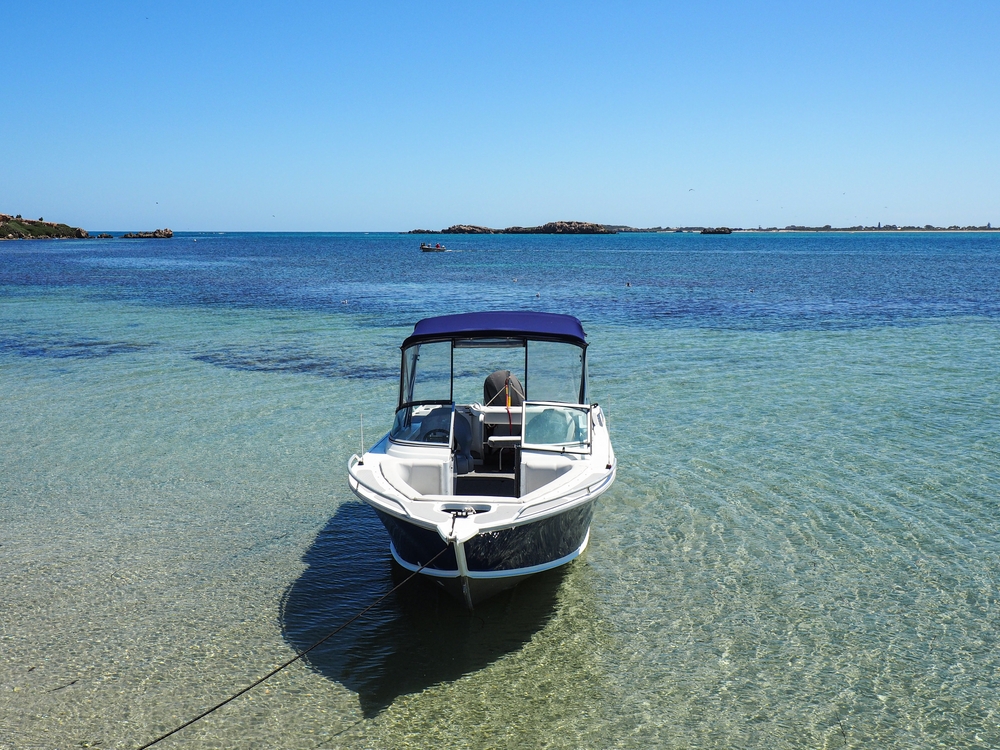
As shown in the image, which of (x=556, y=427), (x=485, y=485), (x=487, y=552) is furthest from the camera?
(x=556, y=427)

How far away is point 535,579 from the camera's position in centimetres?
810

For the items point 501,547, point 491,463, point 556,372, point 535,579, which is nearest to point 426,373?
point 491,463

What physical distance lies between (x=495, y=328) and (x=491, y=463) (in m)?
1.57

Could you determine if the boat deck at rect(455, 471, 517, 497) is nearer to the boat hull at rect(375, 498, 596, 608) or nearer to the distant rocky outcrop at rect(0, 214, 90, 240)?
the boat hull at rect(375, 498, 596, 608)

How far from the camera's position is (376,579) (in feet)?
26.8

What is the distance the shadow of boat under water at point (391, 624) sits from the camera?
6537 millimetres

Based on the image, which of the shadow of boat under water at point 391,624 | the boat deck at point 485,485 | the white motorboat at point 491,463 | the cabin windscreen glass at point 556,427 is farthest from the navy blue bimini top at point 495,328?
the shadow of boat under water at point 391,624

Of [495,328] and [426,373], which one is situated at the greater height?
[495,328]

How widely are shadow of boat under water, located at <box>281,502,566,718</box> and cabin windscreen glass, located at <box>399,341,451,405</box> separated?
1878 mm

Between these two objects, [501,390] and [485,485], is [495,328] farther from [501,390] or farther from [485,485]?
[485,485]

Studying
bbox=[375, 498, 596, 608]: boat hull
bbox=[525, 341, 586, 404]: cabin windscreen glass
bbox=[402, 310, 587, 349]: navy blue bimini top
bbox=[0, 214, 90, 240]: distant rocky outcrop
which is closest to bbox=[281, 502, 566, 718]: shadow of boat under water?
bbox=[375, 498, 596, 608]: boat hull

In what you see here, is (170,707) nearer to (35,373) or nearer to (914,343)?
(35,373)

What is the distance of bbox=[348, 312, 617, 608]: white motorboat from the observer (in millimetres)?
6824

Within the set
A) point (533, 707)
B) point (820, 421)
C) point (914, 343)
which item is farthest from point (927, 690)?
point (914, 343)
